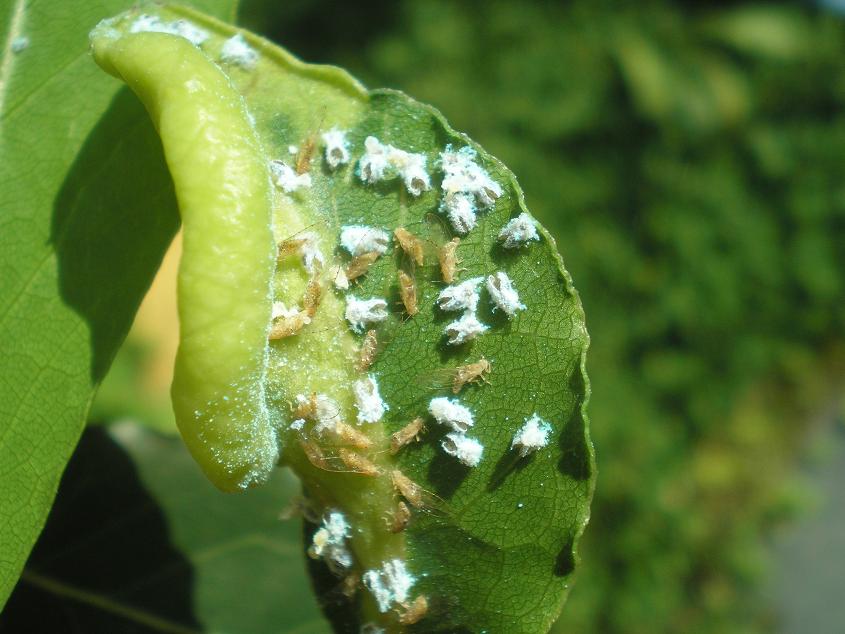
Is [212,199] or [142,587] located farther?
[142,587]

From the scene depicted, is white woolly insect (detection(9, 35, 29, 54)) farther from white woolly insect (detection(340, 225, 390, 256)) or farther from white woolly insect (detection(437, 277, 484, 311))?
white woolly insect (detection(437, 277, 484, 311))

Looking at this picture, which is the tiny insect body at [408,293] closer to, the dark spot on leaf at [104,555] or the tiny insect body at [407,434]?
the tiny insect body at [407,434]

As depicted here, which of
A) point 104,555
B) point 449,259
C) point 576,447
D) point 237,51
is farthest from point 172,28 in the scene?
point 104,555

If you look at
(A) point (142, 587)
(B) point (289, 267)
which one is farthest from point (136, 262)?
(A) point (142, 587)

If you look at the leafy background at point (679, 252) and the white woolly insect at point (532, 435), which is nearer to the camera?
the white woolly insect at point (532, 435)

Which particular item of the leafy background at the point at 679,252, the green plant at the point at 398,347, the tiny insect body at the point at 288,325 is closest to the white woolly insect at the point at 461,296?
the green plant at the point at 398,347

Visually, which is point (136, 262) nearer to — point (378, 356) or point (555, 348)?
point (378, 356)
